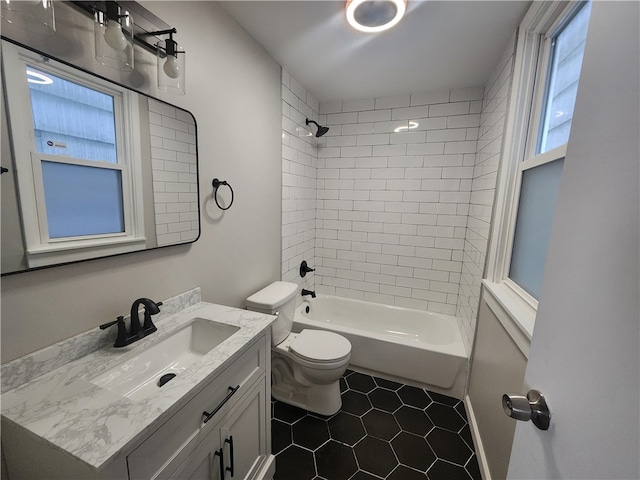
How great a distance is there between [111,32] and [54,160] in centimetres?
46

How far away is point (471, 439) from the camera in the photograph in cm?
164

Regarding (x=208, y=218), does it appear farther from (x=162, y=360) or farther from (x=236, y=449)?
(x=236, y=449)

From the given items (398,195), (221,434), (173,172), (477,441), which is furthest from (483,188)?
(221,434)

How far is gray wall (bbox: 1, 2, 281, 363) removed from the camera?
32.9 inches

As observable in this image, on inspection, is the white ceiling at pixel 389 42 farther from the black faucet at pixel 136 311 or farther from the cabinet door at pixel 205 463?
the cabinet door at pixel 205 463

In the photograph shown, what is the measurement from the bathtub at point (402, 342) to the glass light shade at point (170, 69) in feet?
6.10

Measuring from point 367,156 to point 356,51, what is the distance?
1.00m

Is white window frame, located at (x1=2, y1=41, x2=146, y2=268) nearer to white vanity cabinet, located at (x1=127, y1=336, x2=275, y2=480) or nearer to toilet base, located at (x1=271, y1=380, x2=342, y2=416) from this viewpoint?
white vanity cabinet, located at (x1=127, y1=336, x2=275, y2=480)

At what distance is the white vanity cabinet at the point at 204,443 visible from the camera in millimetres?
638

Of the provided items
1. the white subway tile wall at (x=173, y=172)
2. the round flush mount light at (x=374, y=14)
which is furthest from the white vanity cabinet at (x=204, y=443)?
the round flush mount light at (x=374, y=14)

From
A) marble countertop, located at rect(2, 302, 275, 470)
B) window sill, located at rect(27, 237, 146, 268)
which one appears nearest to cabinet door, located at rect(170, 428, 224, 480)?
marble countertop, located at rect(2, 302, 275, 470)

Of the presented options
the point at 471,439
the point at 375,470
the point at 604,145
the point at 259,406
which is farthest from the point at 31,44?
the point at 471,439

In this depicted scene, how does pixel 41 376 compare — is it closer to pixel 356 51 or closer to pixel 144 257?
pixel 144 257

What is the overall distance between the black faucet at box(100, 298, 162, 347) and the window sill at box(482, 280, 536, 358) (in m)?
1.43
